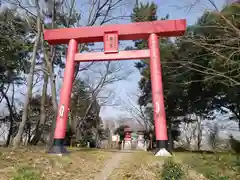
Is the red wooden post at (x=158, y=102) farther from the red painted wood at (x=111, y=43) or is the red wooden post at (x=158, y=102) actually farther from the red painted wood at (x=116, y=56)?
the red painted wood at (x=111, y=43)

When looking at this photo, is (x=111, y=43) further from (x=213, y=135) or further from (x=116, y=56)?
(x=213, y=135)

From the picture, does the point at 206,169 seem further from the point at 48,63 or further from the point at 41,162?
the point at 48,63

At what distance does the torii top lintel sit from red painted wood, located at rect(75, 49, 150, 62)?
62 cm

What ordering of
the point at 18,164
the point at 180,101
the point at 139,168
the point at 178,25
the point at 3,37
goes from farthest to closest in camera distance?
1. the point at 180,101
2. the point at 3,37
3. the point at 178,25
4. the point at 139,168
5. the point at 18,164

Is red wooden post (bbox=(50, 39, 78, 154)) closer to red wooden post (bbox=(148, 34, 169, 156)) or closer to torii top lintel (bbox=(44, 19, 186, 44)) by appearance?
torii top lintel (bbox=(44, 19, 186, 44))

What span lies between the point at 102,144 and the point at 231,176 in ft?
90.5

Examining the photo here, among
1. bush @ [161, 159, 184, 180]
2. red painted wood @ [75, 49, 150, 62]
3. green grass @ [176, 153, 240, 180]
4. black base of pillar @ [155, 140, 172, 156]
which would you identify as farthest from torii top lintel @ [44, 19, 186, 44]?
bush @ [161, 159, 184, 180]

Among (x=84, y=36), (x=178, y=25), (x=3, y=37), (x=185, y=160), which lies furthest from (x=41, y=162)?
(x=3, y=37)

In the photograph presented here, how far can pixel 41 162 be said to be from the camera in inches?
209

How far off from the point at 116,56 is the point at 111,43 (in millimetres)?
453

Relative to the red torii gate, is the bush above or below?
below

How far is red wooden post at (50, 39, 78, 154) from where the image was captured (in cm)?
677

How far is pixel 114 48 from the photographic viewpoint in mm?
7457

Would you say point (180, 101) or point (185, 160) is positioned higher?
point (180, 101)
